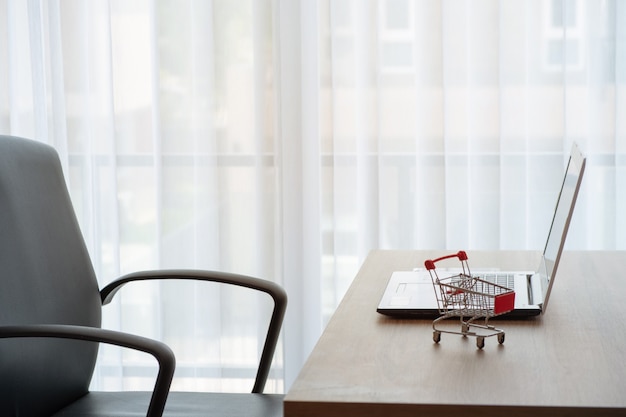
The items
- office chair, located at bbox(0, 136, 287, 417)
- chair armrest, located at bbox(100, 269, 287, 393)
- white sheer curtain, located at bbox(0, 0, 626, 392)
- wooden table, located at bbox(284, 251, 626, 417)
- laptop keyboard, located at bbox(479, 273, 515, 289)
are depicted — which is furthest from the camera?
white sheer curtain, located at bbox(0, 0, 626, 392)

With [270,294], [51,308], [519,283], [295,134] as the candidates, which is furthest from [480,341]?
Result: [295,134]

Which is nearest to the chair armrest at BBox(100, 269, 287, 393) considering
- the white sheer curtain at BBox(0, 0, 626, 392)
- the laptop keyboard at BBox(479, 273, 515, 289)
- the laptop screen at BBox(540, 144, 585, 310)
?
the laptop keyboard at BBox(479, 273, 515, 289)

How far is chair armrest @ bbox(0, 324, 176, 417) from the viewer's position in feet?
4.49

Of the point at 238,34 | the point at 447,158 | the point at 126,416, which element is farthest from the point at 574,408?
the point at 238,34

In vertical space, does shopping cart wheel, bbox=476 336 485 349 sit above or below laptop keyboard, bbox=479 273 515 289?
below

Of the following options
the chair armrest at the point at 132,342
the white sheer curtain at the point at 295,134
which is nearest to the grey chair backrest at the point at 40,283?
the chair armrest at the point at 132,342

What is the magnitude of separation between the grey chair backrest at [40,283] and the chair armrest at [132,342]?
118 millimetres

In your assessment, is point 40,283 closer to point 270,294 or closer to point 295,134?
point 270,294

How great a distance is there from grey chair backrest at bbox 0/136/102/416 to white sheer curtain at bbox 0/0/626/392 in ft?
3.56

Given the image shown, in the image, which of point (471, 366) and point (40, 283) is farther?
point (40, 283)

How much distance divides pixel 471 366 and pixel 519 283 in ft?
1.77

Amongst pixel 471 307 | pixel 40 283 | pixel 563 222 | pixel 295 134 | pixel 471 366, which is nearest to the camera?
pixel 471 366

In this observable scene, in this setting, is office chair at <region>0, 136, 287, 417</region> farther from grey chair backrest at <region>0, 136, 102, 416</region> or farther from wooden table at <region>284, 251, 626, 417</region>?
wooden table at <region>284, 251, 626, 417</region>

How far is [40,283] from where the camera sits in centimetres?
166
